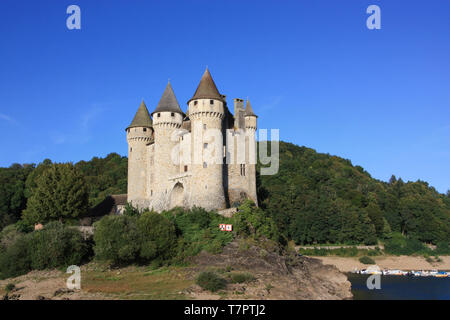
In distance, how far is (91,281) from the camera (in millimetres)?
28859

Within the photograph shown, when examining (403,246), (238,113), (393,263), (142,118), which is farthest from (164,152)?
(403,246)

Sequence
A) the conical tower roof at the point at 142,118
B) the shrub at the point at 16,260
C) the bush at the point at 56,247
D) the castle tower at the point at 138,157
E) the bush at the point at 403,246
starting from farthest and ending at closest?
the bush at the point at 403,246
the conical tower roof at the point at 142,118
the castle tower at the point at 138,157
the shrub at the point at 16,260
the bush at the point at 56,247

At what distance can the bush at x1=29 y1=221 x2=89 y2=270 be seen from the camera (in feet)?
108

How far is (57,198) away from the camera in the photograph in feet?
125

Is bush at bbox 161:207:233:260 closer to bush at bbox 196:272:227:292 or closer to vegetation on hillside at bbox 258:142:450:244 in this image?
bush at bbox 196:272:227:292

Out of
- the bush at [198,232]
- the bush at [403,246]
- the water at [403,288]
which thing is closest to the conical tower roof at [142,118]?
the bush at [198,232]

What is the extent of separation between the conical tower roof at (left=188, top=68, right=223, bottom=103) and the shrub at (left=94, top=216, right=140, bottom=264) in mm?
14046

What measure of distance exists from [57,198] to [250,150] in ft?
67.0

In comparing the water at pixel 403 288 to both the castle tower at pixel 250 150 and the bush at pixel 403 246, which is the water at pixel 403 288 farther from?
the castle tower at pixel 250 150

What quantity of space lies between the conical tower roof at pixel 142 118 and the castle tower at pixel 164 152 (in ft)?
11.8

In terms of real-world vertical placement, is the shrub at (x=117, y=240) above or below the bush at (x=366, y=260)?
above

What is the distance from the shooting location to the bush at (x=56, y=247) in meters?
32.8

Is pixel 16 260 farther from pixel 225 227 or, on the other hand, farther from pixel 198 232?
pixel 225 227

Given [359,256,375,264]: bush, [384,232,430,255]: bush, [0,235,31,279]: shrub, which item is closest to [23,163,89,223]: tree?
[0,235,31,279]: shrub
